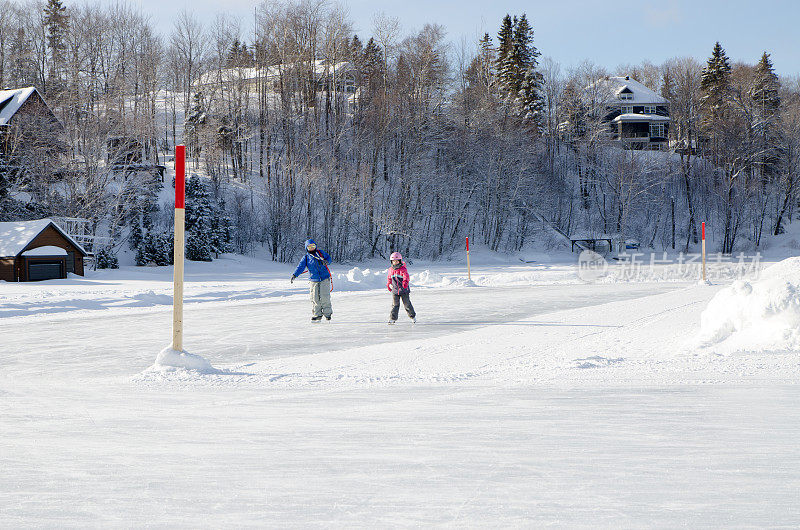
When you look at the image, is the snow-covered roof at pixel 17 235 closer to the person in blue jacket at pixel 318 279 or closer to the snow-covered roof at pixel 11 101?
the snow-covered roof at pixel 11 101

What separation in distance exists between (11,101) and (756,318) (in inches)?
1869

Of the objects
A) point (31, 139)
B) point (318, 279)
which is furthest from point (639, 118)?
point (318, 279)

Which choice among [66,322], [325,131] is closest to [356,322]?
[66,322]

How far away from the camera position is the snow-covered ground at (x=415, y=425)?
10.5ft

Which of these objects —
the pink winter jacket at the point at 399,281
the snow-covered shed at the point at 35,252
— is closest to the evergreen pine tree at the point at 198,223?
the snow-covered shed at the point at 35,252

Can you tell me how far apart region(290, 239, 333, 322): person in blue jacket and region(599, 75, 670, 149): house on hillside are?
60.6 metres

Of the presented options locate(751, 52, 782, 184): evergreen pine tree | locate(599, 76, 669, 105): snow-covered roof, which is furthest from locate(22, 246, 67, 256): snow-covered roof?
locate(599, 76, 669, 105): snow-covered roof

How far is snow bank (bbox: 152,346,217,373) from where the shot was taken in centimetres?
711

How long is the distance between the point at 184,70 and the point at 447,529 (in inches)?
2341

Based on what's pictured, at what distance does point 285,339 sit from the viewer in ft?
33.9

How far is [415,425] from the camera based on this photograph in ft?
15.9

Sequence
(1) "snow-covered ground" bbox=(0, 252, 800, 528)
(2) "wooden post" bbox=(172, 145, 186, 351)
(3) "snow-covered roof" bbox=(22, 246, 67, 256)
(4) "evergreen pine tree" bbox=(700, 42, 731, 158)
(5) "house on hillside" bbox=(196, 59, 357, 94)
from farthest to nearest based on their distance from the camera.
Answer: (4) "evergreen pine tree" bbox=(700, 42, 731, 158) < (5) "house on hillside" bbox=(196, 59, 357, 94) < (3) "snow-covered roof" bbox=(22, 246, 67, 256) < (2) "wooden post" bbox=(172, 145, 186, 351) < (1) "snow-covered ground" bbox=(0, 252, 800, 528)

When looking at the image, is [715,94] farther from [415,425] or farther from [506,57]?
[415,425]

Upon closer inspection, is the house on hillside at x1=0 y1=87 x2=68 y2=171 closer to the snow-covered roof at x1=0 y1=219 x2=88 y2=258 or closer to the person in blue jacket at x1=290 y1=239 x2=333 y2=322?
the snow-covered roof at x1=0 y1=219 x2=88 y2=258
